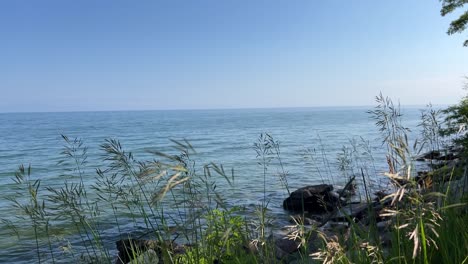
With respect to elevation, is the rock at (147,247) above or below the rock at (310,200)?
above

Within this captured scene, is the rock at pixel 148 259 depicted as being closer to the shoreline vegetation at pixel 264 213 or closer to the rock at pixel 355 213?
the shoreline vegetation at pixel 264 213

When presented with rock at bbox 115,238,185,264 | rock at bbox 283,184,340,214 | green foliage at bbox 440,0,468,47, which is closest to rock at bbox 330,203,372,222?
rock at bbox 115,238,185,264

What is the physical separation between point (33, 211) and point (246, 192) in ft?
48.8

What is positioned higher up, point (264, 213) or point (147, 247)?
point (264, 213)

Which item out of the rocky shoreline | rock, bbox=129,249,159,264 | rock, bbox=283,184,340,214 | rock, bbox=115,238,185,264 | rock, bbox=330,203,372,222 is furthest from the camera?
rock, bbox=283,184,340,214

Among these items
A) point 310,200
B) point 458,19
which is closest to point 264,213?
point 310,200

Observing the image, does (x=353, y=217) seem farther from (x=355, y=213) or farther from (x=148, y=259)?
(x=355, y=213)

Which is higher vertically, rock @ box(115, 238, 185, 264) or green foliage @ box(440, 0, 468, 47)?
green foliage @ box(440, 0, 468, 47)

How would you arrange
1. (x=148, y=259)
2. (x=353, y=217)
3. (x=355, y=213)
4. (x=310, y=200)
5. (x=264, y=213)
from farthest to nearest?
(x=310, y=200)
(x=355, y=213)
(x=353, y=217)
(x=148, y=259)
(x=264, y=213)

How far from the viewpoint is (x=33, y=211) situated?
320 centimetres

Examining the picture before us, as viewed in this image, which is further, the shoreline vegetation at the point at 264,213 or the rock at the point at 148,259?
the rock at the point at 148,259

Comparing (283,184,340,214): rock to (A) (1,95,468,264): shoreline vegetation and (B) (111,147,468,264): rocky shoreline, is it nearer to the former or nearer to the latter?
Result: (B) (111,147,468,264): rocky shoreline

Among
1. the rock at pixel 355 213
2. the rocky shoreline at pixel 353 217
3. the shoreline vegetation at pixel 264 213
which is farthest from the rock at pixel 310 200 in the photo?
the shoreline vegetation at pixel 264 213

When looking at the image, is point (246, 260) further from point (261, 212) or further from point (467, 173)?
point (467, 173)
